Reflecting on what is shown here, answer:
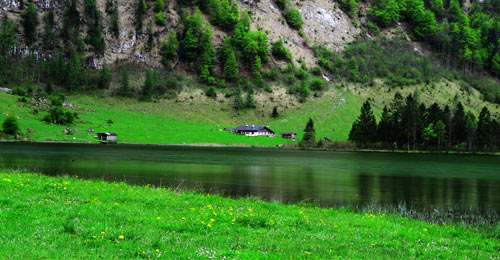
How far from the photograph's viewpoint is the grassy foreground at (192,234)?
40.2ft

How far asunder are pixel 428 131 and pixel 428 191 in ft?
306

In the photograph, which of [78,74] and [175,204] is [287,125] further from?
[175,204]

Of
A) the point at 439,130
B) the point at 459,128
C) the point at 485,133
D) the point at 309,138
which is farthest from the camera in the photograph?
the point at 309,138

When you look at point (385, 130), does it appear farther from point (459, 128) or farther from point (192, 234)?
point (192, 234)

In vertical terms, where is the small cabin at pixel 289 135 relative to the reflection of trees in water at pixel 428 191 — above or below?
above

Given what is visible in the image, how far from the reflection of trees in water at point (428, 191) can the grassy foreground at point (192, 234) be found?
1460 centimetres

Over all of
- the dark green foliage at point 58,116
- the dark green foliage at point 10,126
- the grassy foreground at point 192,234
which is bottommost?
the grassy foreground at point 192,234

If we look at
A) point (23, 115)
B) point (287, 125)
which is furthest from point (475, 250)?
point (287, 125)

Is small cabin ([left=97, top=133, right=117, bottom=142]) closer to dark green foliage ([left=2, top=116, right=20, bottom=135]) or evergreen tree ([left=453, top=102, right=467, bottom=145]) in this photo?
dark green foliage ([left=2, top=116, right=20, bottom=135])

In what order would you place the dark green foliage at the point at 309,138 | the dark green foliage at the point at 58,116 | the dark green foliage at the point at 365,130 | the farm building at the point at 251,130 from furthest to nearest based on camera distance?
the farm building at the point at 251,130, the dark green foliage at the point at 309,138, the dark green foliage at the point at 58,116, the dark green foliage at the point at 365,130

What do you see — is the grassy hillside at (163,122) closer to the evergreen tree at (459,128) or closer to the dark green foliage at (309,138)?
the dark green foliage at (309,138)

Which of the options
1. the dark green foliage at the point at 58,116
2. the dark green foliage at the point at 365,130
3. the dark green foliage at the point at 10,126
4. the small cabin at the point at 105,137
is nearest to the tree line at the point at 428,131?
the dark green foliage at the point at 365,130

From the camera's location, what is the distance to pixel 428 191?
145 ft

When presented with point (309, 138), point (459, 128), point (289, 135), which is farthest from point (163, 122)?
point (459, 128)
